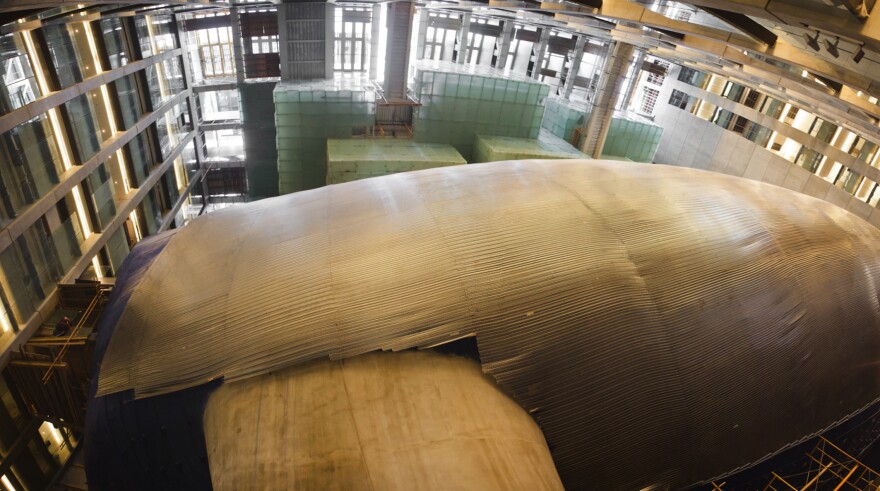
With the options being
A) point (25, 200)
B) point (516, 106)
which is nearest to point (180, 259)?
point (25, 200)

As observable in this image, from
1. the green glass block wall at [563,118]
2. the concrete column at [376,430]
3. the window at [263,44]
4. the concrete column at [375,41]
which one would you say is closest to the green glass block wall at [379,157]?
the concrete column at [375,41]

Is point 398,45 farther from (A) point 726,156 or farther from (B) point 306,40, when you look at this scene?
(A) point 726,156

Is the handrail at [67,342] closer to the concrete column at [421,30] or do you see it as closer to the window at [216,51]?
the window at [216,51]

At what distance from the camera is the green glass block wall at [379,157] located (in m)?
22.3

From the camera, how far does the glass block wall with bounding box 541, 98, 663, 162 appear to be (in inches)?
1262

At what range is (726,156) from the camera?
36844mm

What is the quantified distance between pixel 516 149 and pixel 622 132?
38.7ft

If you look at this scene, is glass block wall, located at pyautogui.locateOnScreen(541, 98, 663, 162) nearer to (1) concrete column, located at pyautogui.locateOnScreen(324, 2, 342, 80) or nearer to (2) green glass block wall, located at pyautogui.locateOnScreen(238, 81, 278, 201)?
(1) concrete column, located at pyautogui.locateOnScreen(324, 2, 342, 80)

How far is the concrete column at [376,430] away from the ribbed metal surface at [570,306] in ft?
1.13

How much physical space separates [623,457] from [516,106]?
21.9 meters

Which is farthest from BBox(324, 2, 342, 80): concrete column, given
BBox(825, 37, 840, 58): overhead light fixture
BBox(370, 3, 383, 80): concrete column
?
BBox(825, 37, 840, 58): overhead light fixture

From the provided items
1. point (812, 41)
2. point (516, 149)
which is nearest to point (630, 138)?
point (516, 149)

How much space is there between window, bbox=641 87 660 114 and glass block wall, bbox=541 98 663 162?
13.1 m

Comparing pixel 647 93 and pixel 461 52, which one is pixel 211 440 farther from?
pixel 647 93
